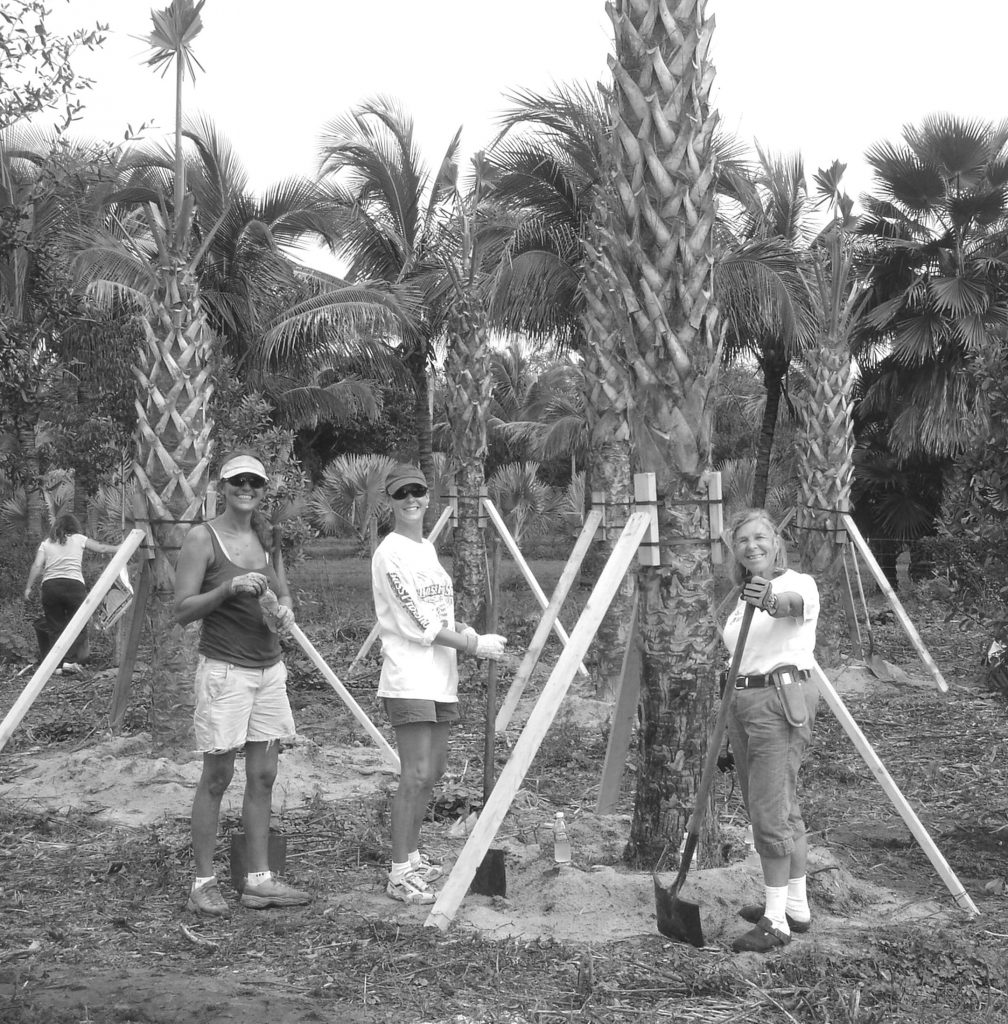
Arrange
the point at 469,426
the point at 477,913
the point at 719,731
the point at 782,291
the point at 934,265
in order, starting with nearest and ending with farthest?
1. the point at 719,731
2. the point at 477,913
3. the point at 469,426
4. the point at 782,291
5. the point at 934,265

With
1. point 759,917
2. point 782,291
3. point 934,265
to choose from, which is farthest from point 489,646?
point 934,265

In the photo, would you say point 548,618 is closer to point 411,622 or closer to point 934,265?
point 411,622

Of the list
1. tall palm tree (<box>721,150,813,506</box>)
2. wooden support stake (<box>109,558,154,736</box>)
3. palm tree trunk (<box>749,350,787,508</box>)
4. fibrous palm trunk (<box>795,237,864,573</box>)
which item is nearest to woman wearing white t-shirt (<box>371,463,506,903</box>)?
wooden support stake (<box>109,558,154,736</box>)

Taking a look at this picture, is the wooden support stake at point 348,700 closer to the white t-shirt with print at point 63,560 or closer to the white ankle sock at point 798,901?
the white ankle sock at point 798,901

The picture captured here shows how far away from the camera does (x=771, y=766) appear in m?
4.28

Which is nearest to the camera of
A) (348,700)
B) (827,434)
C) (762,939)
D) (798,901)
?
(762,939)

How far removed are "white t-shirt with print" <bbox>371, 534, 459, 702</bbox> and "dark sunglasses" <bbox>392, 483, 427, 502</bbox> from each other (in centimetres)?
17

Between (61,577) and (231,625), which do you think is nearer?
(231,625)

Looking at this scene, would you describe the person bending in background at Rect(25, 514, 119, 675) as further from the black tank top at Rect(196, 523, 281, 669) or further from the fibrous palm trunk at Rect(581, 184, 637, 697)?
the black tank top at Rect(196, 523, 281, 669)

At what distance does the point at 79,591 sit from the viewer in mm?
11273

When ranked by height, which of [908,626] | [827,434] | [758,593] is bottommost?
[908,626]

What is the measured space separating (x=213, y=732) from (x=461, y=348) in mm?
7975

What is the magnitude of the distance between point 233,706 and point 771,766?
2.16 m

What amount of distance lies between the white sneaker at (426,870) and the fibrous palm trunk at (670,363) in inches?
33.8
